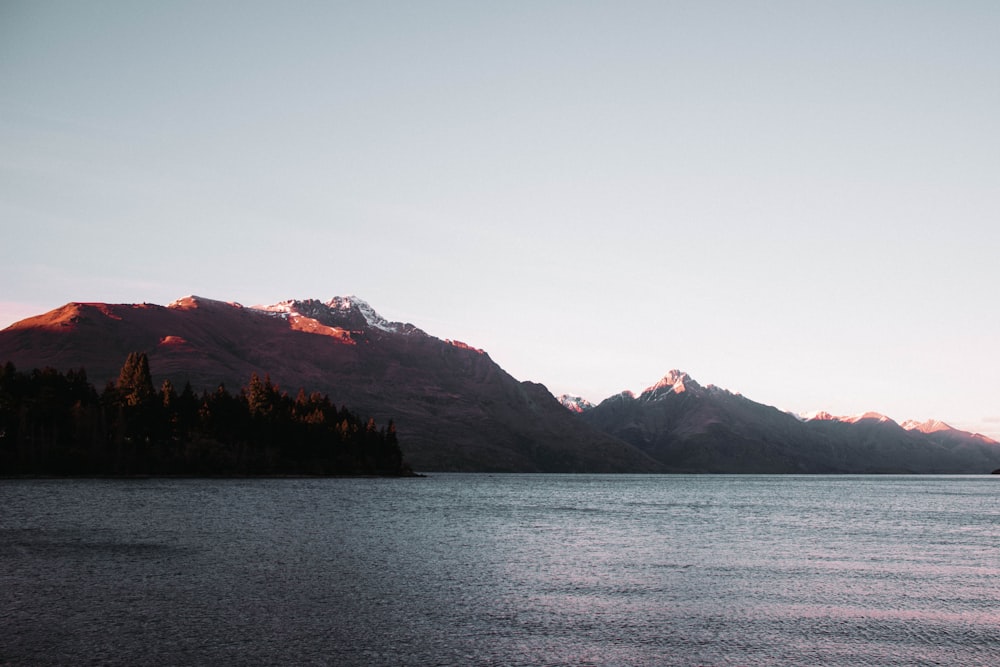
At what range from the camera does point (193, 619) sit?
34.3 metres

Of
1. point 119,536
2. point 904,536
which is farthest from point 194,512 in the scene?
point 904,536

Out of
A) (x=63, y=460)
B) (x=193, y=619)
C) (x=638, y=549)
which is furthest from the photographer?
(x=63, y=460)

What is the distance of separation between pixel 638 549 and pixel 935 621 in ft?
101

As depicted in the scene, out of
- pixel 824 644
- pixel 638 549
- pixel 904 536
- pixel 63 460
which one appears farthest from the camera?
pixel 63 460

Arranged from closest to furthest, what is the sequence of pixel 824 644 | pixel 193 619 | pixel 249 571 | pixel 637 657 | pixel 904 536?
pixel 637 657, pixel 824 644, pixel 193 619, pixel 249 571, pixel 904 536

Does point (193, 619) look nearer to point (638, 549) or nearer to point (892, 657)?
point (892, 657)

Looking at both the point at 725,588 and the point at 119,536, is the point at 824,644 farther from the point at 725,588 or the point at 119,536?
the point at 119,536

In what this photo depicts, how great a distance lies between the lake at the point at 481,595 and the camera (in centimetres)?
2980

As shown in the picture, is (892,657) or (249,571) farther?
(249,571)

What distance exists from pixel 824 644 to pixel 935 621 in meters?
7.92

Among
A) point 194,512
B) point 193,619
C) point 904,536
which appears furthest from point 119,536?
point 904,536

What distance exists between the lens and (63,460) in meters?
180

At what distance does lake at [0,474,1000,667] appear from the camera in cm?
2980

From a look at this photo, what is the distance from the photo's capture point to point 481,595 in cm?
4212
